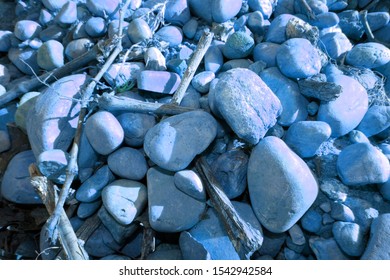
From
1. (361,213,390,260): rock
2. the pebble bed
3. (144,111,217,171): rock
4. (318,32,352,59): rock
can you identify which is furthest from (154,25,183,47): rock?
(361,213,390,260): rock

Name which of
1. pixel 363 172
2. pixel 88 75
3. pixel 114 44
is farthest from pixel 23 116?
pixel 363 172

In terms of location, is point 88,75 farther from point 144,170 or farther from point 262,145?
point 262,145

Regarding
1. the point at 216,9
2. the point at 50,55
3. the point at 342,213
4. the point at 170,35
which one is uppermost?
the point at 216,9

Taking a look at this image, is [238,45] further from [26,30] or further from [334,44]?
[26,30]

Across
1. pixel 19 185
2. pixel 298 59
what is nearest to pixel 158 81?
pixel 298 59

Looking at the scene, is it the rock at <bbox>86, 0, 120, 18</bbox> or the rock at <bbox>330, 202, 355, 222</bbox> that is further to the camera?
the rock at <bbox>86, 0, 120, 18</bbox>

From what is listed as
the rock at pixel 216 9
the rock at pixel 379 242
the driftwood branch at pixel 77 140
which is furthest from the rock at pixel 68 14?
the rock at pixel 379 242

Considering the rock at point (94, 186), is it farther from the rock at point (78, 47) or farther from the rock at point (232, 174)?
the rock at point (78, 47)

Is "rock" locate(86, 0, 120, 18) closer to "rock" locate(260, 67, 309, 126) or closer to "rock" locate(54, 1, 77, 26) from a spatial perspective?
"rock" locate(54, 1, 77, 26)
